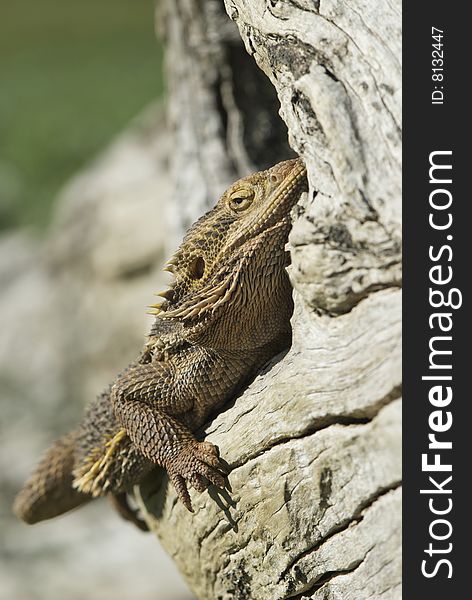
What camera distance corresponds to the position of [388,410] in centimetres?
278

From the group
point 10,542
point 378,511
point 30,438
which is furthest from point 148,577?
point 378,511

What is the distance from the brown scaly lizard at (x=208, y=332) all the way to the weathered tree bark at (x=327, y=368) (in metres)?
0.14

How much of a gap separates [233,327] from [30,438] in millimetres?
6199

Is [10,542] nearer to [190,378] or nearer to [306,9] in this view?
[190,378]

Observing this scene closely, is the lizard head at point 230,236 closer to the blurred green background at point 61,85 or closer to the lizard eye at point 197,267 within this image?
the lizard eye at point 197,267

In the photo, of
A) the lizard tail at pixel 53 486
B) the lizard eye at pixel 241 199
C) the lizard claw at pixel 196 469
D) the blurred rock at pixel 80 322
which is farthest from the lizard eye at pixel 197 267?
the blurred rock at pixel 80 322

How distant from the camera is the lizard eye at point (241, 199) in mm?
3451

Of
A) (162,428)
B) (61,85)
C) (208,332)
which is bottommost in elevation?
(162,428)

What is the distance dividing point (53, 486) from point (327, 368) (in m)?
2.16

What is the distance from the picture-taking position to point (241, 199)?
11.4ft

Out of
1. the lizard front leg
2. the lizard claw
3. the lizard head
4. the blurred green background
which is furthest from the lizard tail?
the blurred green background

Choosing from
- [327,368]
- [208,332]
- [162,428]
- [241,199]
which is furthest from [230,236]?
[162,428]

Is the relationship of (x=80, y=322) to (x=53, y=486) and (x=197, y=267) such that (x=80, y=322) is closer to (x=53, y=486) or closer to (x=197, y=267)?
(x=53, y=486)

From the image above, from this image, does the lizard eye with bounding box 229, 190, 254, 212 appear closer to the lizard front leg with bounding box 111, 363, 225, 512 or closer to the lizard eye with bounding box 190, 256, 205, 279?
the lizard eye with bounding box 190, 256, 205, 279
